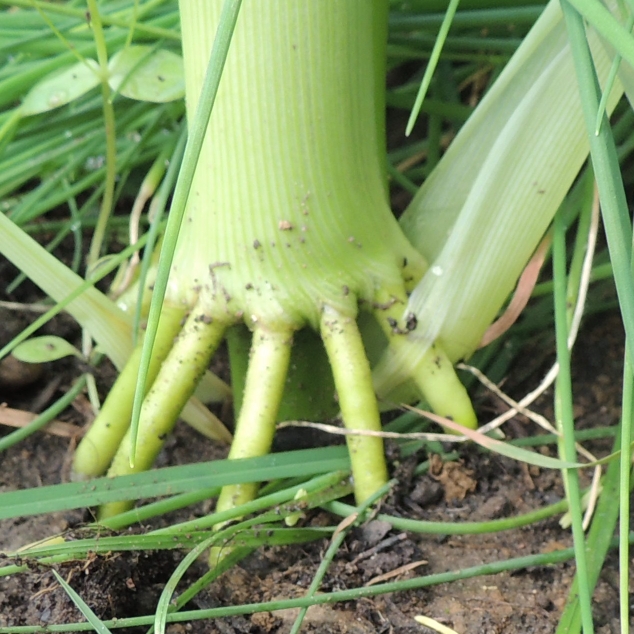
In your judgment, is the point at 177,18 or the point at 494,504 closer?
the point at 494,504

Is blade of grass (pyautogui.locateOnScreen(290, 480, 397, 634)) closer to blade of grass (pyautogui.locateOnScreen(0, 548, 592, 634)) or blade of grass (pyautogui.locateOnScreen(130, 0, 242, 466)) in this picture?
blade of grass (pyautogui.locateOnScreen(0, 548, 592, 634))

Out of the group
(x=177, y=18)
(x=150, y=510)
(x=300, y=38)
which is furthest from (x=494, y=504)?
(x=177, y=18)

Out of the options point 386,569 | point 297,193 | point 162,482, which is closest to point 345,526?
point 386,569

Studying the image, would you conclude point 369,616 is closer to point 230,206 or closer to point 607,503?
point 607,503

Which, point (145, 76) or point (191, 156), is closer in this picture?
point (191, 156)

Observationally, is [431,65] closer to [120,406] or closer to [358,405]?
[358,405]

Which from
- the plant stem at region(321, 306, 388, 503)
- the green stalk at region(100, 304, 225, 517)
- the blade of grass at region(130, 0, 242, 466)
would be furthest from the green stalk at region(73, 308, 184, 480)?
the blade of grass at region(130, 0, 242, 466)
